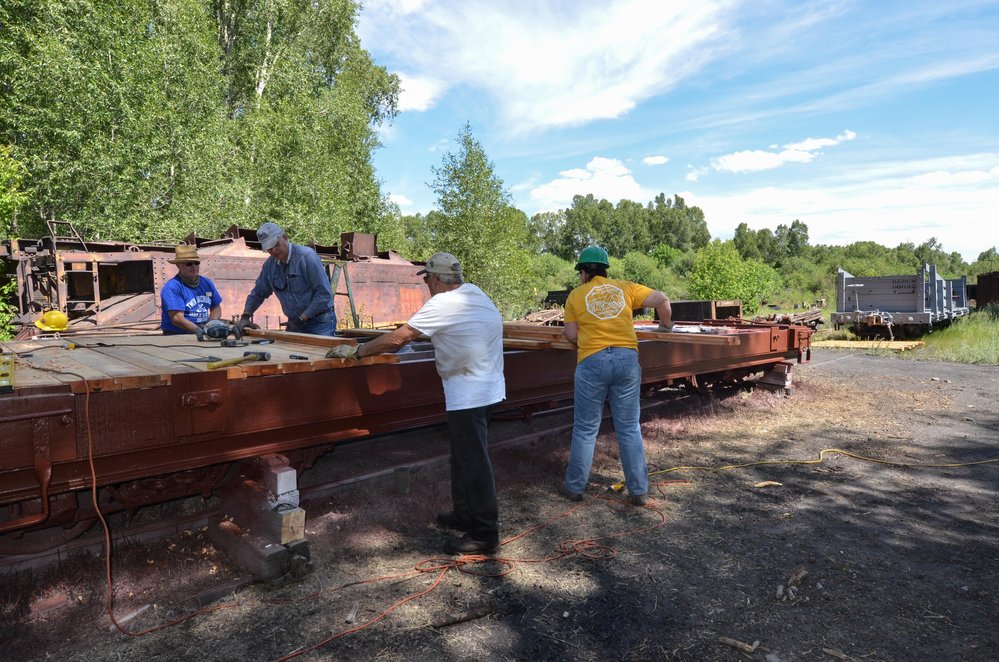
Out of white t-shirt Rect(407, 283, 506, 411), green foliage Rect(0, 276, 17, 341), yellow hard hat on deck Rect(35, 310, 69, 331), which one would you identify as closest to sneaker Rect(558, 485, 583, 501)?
white t-shirt Rect(407, 283, 506, 411)

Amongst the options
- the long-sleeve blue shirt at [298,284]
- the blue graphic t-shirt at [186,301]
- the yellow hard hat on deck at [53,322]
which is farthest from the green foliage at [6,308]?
the long-sleeve blue shirt at [298,284]

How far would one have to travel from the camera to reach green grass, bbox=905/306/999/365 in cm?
1346

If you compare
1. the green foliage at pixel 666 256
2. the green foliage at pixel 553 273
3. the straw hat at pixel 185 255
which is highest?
the green foliage at pixel 666 256

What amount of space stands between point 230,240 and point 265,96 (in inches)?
691

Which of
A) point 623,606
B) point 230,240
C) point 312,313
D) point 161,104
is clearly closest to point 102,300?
point 230,240

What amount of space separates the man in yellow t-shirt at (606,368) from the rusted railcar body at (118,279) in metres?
4.24

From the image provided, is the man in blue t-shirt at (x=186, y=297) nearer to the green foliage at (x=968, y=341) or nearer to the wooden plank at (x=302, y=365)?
the wooden plank at (x=302, y=365)

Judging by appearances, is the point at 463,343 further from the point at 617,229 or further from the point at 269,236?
the point at 617,229

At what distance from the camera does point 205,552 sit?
11.5ft

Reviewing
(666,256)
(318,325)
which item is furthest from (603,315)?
(666,256)

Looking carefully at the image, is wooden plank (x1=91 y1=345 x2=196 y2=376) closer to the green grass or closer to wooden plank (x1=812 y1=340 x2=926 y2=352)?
the green grass

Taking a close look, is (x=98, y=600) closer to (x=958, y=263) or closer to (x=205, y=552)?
(x=205, y=552)

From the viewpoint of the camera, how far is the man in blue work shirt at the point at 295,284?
190 inches

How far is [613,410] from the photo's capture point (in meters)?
4.61
